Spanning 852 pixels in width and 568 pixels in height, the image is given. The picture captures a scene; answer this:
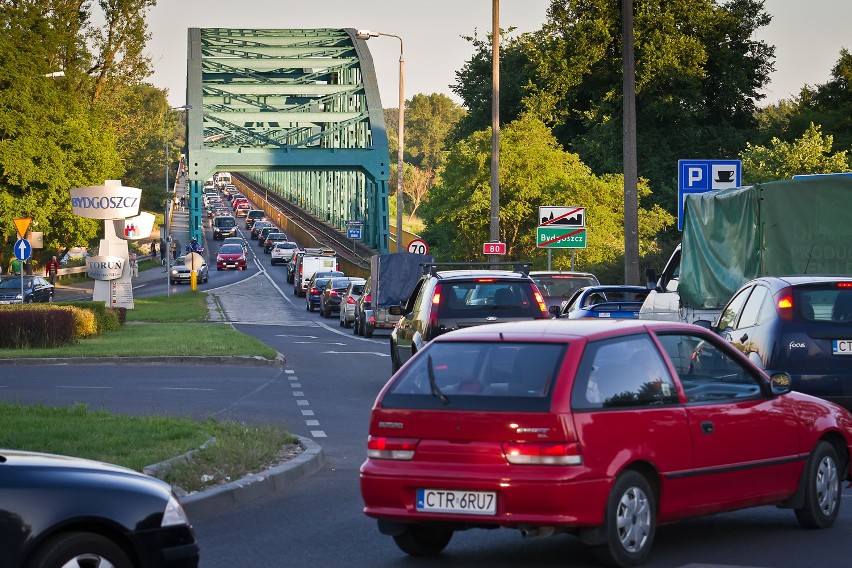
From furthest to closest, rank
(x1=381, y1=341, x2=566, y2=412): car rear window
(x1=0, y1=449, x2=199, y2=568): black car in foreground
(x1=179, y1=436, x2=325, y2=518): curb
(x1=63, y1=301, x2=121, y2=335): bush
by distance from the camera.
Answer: (x1=63, y1=301, x2=121, y2=335): bush
(x1=179, y1=436, x2=325, y2=518): curb
(x1=381, y1=341, x2=566, y2=412): car rear window
(x1=0, y1=449, x2=199, y2=568): black car in foreground

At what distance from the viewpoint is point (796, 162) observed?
52.1m

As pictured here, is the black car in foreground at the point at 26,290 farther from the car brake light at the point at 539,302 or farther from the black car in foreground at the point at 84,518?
the black car in foreground at the point at 84,518

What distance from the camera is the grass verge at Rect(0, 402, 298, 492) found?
1224cm

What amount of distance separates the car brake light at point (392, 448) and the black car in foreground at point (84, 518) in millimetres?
1761

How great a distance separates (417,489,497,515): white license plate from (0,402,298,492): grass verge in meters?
3.26

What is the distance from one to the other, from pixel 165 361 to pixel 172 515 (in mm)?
20727

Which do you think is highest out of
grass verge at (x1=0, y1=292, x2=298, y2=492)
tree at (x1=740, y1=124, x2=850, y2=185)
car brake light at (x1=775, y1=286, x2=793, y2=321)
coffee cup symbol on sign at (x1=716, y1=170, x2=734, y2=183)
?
tree at (x1=740, y1=124, x2=850, y2=185)

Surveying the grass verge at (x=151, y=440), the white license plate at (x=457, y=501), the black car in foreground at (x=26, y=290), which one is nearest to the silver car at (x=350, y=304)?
the black car in foreground at (x=26, y=290)

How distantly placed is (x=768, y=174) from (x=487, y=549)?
148 feet

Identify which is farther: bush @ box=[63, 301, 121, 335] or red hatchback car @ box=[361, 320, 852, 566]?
bush @ box=[63, 301, 121, 335]

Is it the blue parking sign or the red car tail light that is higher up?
the blue parking sign

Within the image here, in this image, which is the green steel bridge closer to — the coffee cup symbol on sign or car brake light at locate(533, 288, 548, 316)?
the coffee cup symbol on sign

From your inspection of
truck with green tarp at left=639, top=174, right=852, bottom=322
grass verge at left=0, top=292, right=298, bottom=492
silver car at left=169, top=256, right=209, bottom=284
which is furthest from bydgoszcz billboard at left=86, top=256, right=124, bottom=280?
grass verge at left=0, top=292, right=298, bottom=492

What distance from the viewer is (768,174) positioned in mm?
52688
